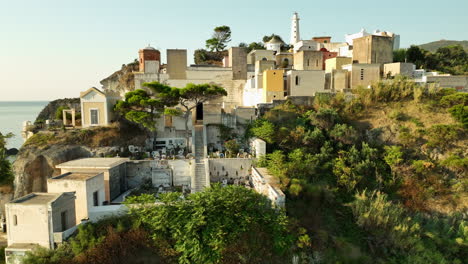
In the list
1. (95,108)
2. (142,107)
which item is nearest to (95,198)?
(142,107)

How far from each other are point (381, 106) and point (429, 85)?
355 centimetres

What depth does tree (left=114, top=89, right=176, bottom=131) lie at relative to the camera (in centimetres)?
1592

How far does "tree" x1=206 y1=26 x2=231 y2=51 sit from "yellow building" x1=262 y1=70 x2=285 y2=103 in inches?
736

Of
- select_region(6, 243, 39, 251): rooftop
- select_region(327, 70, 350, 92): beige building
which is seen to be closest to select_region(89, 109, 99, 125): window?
select_region(6, 243, 39, 251): rooftop

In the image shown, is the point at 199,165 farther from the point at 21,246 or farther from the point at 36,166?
the point at 36,166

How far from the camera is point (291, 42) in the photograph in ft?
144

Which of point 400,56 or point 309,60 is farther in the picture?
point 400,56

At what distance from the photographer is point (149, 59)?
24.3 meters

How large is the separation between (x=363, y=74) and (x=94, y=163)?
18.5m

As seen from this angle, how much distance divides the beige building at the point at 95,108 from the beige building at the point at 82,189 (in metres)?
5.84

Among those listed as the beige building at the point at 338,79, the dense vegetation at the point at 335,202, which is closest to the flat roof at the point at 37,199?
the dense vegetation at the point at 335,202

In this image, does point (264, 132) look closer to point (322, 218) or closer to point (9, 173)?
point (322, 218)

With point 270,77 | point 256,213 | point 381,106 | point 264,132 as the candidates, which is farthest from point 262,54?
point 256,213

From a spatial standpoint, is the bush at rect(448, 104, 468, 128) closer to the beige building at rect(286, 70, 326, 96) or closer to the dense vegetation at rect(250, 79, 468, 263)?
the dense vegetation at rect(250, 79, 468, 263)
